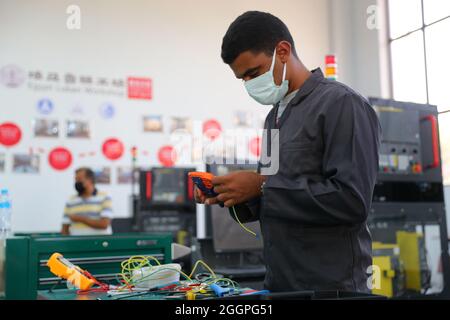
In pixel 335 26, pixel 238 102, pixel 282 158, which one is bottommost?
pixel 282 158

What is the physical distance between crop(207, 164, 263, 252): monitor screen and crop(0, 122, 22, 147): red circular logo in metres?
Answer: 3.41

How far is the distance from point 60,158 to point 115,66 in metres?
1.23

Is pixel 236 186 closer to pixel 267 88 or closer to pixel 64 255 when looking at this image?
pixel 267 88

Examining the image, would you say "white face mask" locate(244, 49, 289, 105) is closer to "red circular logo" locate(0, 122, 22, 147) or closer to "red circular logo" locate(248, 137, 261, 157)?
"red circular logo" locate(0, 122, 22, 147)

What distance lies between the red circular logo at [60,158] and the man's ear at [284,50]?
4526 mm

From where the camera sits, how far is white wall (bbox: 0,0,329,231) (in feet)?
17.6

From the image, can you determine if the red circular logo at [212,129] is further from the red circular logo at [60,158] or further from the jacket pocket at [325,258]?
the jacket pocket at [325,258]

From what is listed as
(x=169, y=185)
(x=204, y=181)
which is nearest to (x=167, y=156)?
(x=169, y=185)

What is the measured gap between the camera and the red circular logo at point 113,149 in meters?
5.67

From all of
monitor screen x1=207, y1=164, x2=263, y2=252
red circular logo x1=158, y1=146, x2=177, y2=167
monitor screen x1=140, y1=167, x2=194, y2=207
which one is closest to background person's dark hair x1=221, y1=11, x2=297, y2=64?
monitor screen x1=207, y1=164, x2=263, y2=252
